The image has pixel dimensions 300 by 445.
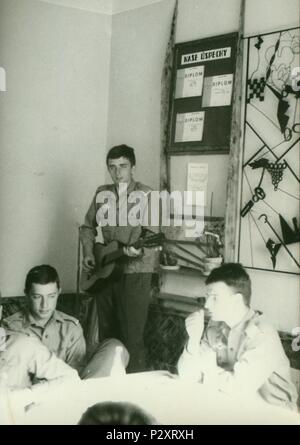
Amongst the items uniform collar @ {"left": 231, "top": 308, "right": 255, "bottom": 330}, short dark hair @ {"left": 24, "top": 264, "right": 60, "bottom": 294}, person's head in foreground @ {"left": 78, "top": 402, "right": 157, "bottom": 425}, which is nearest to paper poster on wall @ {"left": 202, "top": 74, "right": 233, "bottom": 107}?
uniform collar @ {"left": 231, "top": 308, "right": 255, "bottom": 330}

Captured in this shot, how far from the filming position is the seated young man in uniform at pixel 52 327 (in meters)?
2.37

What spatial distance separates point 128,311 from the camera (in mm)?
2383

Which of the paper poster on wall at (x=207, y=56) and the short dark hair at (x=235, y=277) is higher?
the paper poster on wall at (x=207, y=56)

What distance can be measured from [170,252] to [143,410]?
2.04ft

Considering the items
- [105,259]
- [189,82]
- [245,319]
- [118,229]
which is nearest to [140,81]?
[189,82]

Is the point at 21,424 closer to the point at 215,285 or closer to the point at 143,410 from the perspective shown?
the point at 143,410

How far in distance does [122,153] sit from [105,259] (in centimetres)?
45

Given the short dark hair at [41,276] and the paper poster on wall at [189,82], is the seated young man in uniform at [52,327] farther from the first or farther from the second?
the paper poster on wall at [189,82]

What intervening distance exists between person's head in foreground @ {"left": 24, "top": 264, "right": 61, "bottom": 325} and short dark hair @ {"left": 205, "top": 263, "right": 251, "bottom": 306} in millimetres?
655

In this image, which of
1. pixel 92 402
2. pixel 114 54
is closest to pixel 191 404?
pixel 92 402

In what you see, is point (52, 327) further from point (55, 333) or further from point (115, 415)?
point (115, 415)

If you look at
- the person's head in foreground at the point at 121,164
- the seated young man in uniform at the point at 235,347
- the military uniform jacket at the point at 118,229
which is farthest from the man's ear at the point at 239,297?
the person's head in foreground at the point at 121,164

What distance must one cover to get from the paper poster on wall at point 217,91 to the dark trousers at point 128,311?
730 millimetres

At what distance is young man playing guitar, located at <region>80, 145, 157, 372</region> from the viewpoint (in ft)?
7.72
